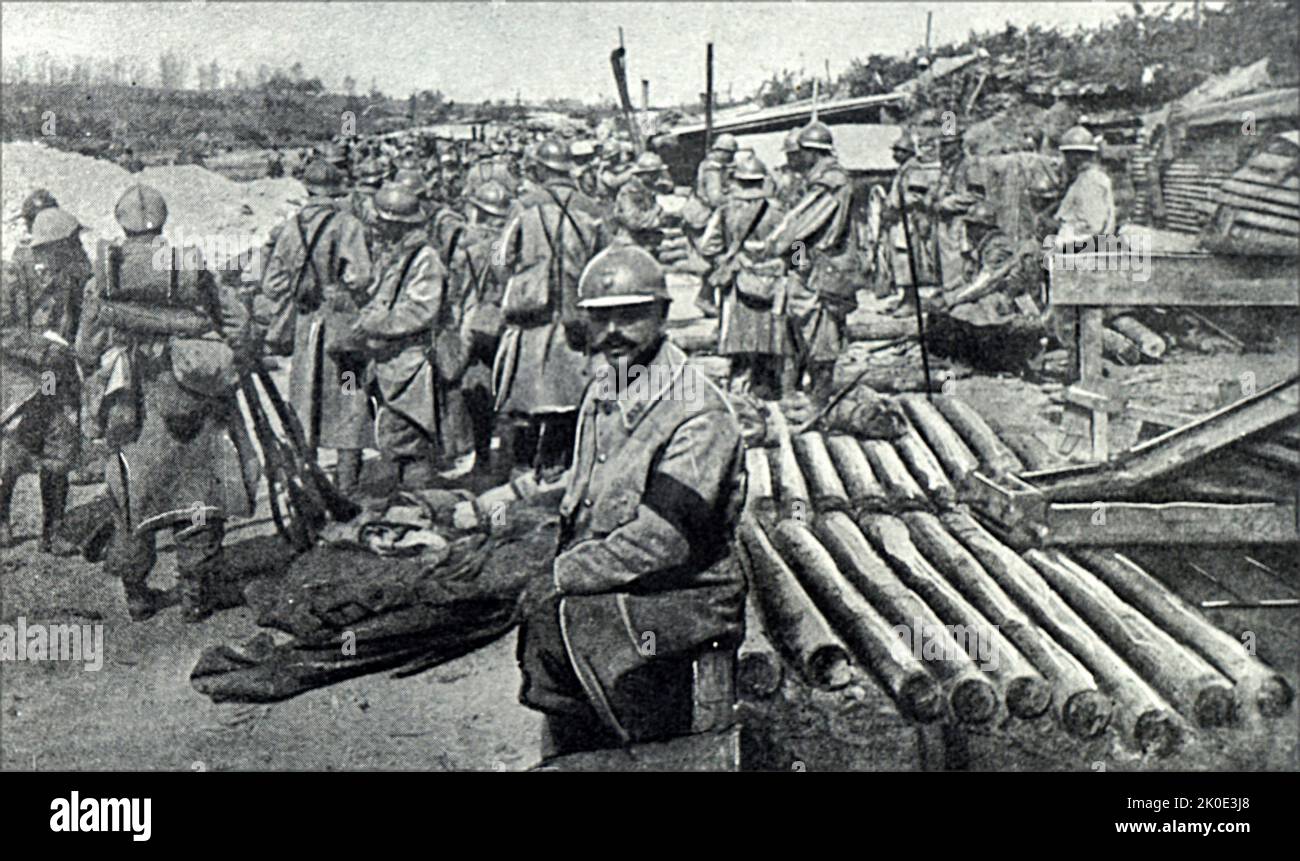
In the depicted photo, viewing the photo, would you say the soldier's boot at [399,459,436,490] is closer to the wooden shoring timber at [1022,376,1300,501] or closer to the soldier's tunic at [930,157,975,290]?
the wooden shoring timber at [1022,376,1300,501]

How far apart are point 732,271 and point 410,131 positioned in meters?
2.19

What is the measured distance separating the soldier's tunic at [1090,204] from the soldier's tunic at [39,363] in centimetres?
492

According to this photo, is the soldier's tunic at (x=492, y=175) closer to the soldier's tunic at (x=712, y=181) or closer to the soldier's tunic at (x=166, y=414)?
the soldier's tunic at (x=712, y=181)

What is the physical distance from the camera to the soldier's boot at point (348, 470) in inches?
236

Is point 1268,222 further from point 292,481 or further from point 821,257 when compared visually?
point 292,481

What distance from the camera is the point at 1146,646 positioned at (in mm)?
4203

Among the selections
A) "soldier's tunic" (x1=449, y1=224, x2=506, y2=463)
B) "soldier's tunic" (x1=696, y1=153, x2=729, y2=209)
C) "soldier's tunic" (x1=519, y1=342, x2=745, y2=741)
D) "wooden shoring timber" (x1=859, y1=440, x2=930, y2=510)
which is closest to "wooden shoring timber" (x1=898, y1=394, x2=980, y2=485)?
"wooden shoring timber" (x1=859, y1=440, x2=930, y2=510)

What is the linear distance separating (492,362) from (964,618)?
10.0ft

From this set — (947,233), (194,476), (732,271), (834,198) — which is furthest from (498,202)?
(947,233)

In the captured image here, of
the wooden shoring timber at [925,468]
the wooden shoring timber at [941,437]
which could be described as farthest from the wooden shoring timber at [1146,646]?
the wooden shoring timber at [941,437]

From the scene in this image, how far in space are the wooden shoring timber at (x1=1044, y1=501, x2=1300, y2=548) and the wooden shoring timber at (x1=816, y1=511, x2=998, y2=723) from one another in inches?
28.5

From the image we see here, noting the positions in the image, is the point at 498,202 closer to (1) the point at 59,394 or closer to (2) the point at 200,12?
(2) the point at 200,12

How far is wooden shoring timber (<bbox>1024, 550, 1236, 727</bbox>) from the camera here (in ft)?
13.1

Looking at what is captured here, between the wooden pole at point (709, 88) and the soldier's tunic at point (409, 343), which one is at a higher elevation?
the wooden pole at point (709, 88)
